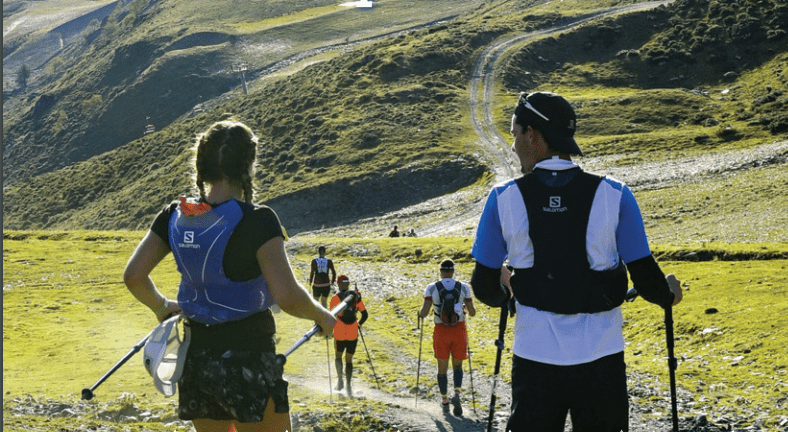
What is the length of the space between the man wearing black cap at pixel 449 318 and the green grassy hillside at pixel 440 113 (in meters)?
63.2

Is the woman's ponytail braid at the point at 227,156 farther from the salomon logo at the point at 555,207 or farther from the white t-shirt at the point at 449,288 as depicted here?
the white t-shirt at the point at 449,288

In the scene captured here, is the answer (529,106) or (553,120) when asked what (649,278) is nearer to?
(553,120)

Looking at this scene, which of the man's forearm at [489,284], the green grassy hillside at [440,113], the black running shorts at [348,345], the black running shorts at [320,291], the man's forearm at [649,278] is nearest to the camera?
the man's forearm at [649,278]

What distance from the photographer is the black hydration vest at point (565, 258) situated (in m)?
4.71

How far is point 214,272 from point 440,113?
10063 cm

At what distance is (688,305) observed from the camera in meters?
23.5

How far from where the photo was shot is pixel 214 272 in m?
4.95

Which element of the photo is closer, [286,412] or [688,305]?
[286,412]

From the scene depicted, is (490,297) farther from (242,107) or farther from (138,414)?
(242,107)

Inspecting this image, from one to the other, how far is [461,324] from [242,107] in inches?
4924

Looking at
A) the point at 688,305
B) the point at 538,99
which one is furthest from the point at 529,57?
the point at 538,99

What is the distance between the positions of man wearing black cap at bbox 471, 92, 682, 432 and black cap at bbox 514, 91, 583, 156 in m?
0.17

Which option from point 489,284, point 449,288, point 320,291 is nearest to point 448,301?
point 449,288

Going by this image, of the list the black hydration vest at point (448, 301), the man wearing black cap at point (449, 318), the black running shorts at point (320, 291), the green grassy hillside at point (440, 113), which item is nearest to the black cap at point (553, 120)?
the man wearing black cap at point (449, 318)
